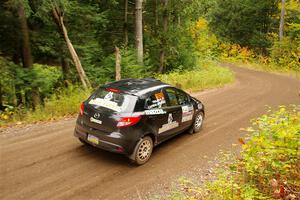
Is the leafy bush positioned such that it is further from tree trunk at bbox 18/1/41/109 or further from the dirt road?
tree trunk at bbox 18/1/41/109

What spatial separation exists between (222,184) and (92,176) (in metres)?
2.86

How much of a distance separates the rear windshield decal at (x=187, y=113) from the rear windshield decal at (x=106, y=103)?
238cm

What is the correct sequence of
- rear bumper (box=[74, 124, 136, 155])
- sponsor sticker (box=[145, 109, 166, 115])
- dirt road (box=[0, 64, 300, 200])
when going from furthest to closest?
sponsor sticker (box=[145, 109, 166, 115]) → rear bumper (box=[74, 124, 136, 155]) → dirt road (box=[0, 64, 300, 200])

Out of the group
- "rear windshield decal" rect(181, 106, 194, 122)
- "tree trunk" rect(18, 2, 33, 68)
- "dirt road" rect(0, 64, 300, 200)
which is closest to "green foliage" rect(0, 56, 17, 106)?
"tree trunk" rect(18, 2, 33, 68)

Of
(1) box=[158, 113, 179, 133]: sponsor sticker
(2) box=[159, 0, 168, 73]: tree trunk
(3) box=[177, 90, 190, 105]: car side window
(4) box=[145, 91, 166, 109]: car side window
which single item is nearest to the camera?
(4) box=[145, 91, 166, 109]: car side window

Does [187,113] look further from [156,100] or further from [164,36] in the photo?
[164,36]

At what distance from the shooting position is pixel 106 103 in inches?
288

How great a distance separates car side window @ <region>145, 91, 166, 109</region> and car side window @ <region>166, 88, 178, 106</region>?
11.9 inches

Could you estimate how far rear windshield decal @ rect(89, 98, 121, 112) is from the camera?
7.15 metres

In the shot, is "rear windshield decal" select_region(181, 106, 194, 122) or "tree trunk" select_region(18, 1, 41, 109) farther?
"tree trunk" select_region(18, 1, 41, 109)

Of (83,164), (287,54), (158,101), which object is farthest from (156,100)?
(287,54)

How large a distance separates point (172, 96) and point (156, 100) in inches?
33.4

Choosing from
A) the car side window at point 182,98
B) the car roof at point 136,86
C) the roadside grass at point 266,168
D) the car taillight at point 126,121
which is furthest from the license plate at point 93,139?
the car side window at point 182,98

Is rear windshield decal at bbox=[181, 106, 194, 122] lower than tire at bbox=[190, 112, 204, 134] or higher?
higher
